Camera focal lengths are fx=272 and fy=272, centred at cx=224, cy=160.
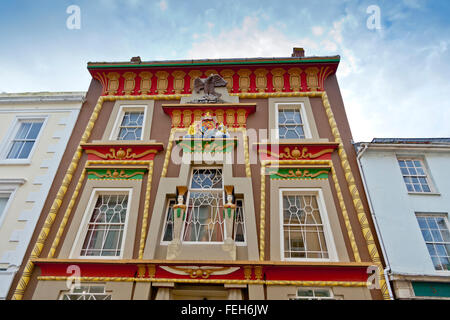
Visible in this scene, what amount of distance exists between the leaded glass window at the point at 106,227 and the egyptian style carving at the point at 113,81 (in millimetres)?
4651

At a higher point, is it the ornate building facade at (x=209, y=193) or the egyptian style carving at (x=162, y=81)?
the egyptian style carving at (x=162, y=81)

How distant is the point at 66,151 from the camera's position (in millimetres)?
9305

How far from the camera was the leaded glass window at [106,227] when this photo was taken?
7.61 meters

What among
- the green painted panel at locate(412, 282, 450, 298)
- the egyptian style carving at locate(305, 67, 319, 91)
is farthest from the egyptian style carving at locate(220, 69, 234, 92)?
the green painted panel at locate(412, 282, 450, 298)

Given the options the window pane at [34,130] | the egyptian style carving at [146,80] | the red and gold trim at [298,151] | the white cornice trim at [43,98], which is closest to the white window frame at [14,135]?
the window pane at [34,130]

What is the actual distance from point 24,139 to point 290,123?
31.6 ft

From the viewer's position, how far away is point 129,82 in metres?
11.0

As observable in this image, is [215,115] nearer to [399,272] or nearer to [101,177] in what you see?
[101,177]

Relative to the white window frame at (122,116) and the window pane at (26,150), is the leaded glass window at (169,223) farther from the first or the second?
the window pane at (26,150)

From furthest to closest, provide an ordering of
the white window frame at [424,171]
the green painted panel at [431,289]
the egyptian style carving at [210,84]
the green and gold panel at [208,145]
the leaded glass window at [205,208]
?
the egyptian style carving at [210,84] < the green and gold panel at [208,145] < the white window frame at [424,171] < the leaded glass window at [205,208] < the green painted panel at [431,289]

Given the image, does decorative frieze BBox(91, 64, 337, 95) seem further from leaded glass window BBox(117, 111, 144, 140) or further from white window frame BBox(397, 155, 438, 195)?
white window frame BBox(397, 155, 438, 195)

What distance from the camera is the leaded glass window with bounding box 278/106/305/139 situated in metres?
9.64

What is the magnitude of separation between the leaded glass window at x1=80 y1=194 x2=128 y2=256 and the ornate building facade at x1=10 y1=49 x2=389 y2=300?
3 centimetres
